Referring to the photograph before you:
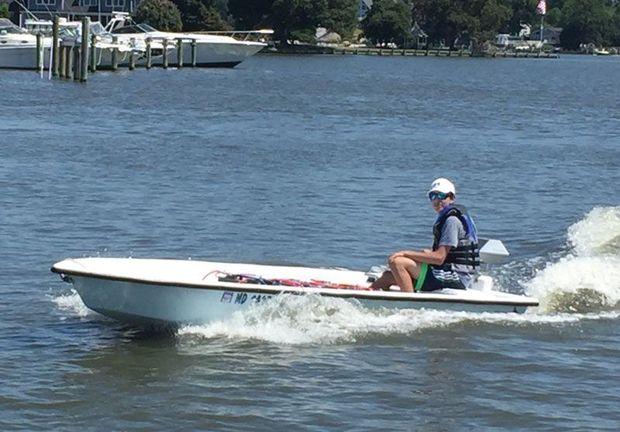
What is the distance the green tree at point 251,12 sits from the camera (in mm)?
140125

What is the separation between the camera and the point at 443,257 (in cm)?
1561

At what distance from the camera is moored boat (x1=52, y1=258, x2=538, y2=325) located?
14.9 meters

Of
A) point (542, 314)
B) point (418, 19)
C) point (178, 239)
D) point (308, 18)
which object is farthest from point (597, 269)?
point (418, 19)

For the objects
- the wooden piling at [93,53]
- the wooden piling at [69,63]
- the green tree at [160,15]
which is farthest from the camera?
the green tree at [160,15]

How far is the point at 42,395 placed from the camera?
13.5m

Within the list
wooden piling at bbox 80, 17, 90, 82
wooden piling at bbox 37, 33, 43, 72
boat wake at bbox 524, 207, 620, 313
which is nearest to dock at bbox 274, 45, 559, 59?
wooden piling at bbox 37, 33, 43, 72

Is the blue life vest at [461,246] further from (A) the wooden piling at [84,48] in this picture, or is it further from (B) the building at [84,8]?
(B) the building at [84,8]

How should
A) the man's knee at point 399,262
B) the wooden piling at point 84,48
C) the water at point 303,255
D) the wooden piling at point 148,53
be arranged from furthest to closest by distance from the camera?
the wooden piling at point 148,53 → the wooden piling at point 84,48 → the man's knee at point 399,262 → the water at point 303,255

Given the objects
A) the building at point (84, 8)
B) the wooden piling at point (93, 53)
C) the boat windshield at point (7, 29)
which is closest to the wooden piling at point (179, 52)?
the boat windshield at point (7, 29)

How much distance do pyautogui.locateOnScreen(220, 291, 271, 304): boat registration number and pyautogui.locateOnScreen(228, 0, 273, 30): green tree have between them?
12648 cm

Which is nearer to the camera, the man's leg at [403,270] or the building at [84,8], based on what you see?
the man's leg at [403,270]

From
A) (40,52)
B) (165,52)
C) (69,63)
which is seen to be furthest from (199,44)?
(69,63)

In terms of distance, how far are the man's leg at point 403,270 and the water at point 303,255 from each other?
1.19 ft

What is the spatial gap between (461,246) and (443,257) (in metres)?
0.27
